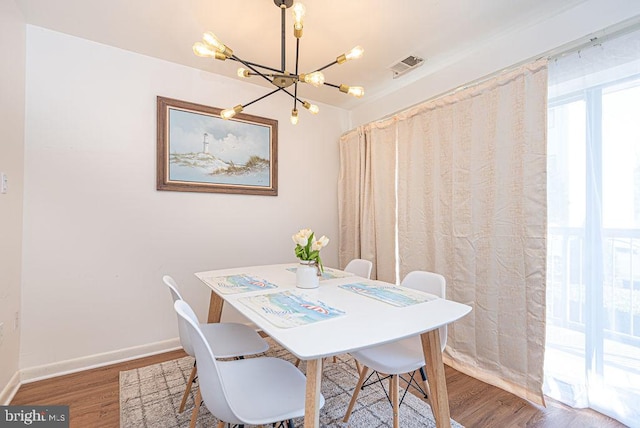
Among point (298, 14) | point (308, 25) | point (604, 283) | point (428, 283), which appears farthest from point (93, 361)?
point (604, 283)

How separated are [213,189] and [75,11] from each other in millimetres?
1476

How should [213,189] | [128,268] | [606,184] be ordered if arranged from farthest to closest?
[213,189], [128,268], [606,184]

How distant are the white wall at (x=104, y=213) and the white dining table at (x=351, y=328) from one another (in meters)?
0.97

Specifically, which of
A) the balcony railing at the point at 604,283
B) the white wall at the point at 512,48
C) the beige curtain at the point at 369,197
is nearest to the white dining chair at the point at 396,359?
the balcony railing at the point at 604,283

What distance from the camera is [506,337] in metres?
1.96

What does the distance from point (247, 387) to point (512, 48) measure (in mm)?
2604

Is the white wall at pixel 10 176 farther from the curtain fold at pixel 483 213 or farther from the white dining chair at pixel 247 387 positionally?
the curtain fold at pixel 483 213

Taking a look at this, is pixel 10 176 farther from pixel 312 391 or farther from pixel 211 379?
pixel 312 391

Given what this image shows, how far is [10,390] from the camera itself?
1826 mm

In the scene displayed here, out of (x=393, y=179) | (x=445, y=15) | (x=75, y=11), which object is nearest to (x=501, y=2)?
(x=445, y=15)

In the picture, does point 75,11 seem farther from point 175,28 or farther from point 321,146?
point 321,146

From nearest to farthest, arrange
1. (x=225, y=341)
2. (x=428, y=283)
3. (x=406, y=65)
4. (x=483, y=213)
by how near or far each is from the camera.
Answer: (x=225, y=341), (x=428, y=283), (x=483, y=213), (x=406, y=65)

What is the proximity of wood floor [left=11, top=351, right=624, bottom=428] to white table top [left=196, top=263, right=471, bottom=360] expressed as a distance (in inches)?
34.5

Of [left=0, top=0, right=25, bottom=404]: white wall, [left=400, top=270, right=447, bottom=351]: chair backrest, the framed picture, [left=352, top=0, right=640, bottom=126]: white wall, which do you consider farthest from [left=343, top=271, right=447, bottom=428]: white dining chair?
[left=0, top=0, right=25, bottom=404]: white wall
